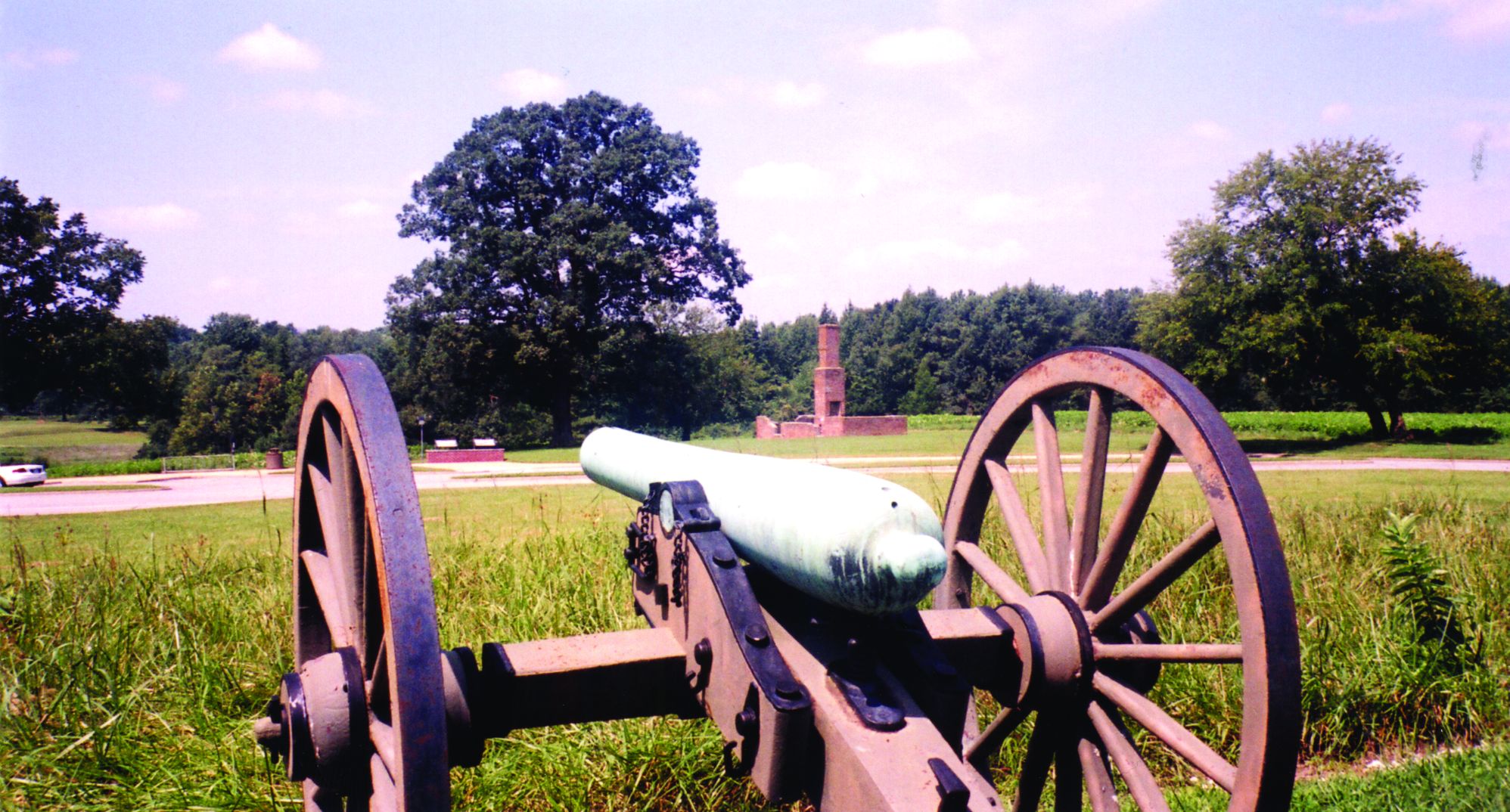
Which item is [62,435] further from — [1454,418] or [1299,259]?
[1454,418]

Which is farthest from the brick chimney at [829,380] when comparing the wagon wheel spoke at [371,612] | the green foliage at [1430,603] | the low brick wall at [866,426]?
the wagon wheel spoke at [371,612]

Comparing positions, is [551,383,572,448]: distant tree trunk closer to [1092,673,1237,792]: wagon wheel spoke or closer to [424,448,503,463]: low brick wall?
[424,448,503,463]: low brick wall

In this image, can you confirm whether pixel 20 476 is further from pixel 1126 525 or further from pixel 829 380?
pixel 829 380

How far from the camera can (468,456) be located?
28.2 metres

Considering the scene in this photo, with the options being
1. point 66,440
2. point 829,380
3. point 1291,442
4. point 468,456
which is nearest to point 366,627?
point 468,456

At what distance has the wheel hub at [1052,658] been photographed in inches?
97.8

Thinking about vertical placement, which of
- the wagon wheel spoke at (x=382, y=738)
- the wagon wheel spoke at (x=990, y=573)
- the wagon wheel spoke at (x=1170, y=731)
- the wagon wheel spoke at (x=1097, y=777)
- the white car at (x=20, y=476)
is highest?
the wagon wheel spoke at (x=990, y=573)

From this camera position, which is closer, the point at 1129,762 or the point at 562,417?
the point at 1129,762

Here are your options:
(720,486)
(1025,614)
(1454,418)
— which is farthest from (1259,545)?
(1454,418)

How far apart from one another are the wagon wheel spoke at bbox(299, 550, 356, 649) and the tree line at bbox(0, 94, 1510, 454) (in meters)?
27.0

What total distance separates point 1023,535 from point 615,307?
1242 inches

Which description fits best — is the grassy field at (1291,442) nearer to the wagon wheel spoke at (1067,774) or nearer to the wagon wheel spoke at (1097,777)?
the wagon wheel spoke at (1067,774)

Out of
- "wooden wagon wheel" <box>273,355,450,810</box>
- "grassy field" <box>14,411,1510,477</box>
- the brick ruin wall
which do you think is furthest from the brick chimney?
"wooden wagon wheel" <box>273,355,450,810</box>

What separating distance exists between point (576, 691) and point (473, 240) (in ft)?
105
